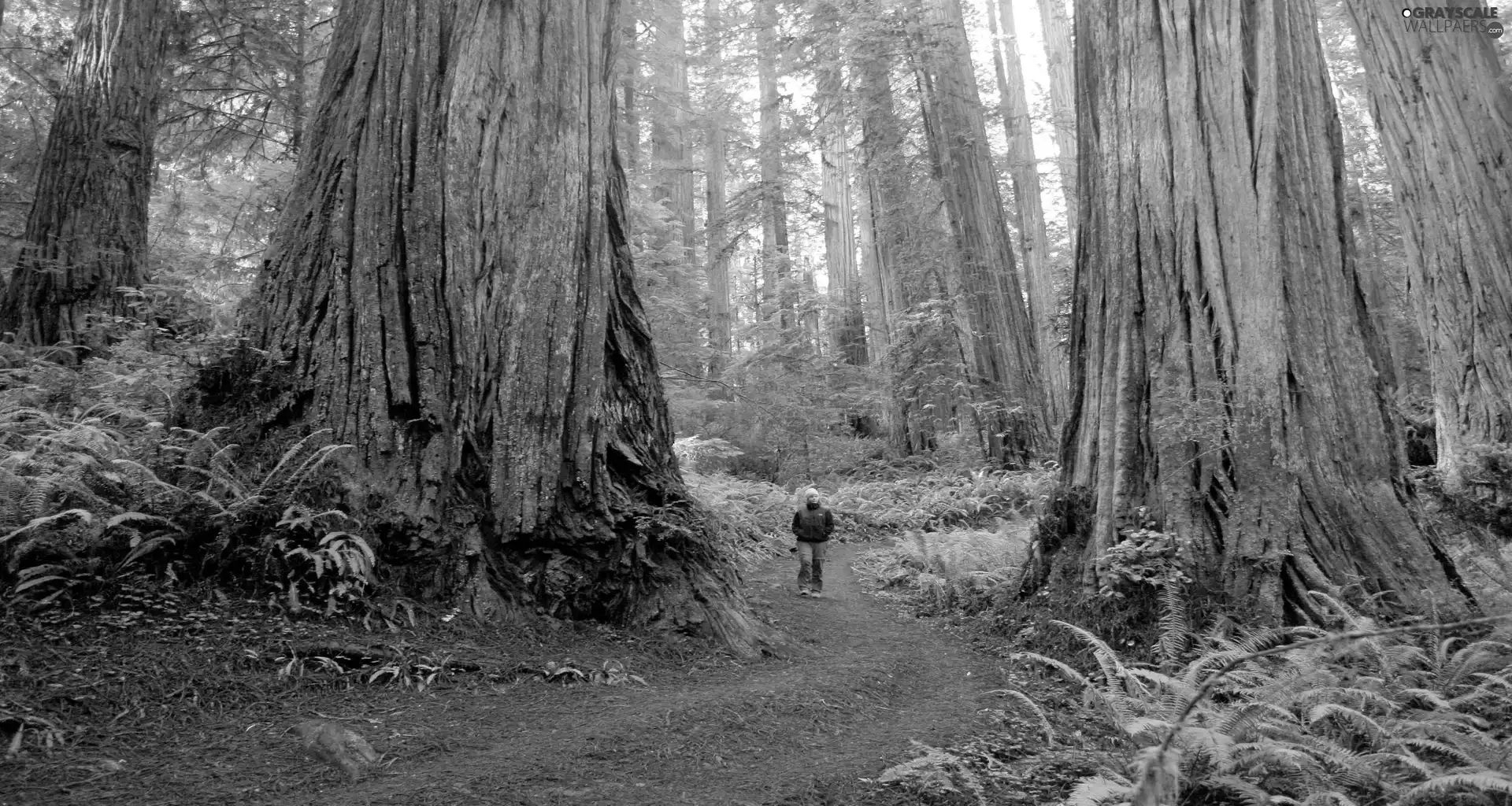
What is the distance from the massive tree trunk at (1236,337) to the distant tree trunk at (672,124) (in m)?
15.6

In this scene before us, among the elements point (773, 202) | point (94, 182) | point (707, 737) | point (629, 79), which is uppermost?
point (629, 79)

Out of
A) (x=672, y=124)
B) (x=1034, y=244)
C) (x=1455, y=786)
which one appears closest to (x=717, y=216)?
(x=672, y=124)

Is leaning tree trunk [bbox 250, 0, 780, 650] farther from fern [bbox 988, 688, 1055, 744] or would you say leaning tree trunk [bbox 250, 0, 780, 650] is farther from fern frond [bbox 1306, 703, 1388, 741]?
fern frond [bbox 1306, 703, 1388, 741]

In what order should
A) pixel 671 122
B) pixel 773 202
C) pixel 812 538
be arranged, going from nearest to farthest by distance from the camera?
pixel 812 538, pixel 773 202, pixel 671 122

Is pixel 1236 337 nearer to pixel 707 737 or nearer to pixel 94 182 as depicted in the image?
pixel 707 737

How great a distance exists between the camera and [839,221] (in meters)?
23.6

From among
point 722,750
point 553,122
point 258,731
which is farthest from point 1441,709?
point 553,122

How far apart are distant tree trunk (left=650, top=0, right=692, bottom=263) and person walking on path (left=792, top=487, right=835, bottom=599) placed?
13077mm

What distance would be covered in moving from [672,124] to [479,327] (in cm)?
1890

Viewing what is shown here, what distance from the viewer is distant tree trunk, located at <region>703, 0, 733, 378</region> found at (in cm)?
1983

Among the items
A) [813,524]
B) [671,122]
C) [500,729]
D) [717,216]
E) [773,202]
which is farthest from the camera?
[671,122]

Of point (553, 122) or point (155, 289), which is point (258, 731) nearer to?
point (553, 122)

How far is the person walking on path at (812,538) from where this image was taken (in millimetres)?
8555

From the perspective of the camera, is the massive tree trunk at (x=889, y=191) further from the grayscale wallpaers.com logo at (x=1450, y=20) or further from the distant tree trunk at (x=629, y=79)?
the grayscale wallpaers.com logo at (x=1450, y=20)
